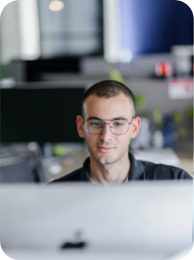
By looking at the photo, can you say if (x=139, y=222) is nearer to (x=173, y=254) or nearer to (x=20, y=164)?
(x=173, y=254)

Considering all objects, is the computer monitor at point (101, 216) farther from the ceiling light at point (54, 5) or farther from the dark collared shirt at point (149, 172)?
the ceiling light at point (54, 5)

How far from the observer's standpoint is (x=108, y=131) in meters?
0.35

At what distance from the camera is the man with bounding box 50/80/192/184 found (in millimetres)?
346

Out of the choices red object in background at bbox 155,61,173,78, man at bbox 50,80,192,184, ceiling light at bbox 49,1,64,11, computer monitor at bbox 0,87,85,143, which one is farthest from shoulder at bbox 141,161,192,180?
red object in background at bbox 155,61,173,78

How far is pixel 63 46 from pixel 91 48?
1.29 ft

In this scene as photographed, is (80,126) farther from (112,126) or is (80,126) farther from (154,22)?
(154,22)

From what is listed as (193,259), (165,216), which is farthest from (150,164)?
(193,259)

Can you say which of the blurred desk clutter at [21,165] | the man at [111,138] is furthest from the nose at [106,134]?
the blurred desk clutter at [21,165]

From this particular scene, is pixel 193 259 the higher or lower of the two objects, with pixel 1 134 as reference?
lower

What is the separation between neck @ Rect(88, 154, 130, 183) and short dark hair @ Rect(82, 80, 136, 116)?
0.26 feet

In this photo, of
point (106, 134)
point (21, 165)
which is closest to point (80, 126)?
point (106, 134)

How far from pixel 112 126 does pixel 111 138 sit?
0.05 feet

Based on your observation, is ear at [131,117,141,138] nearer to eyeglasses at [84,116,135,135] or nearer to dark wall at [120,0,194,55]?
eyeglasses at [84,116,135,135]

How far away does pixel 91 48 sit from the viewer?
3.55m
